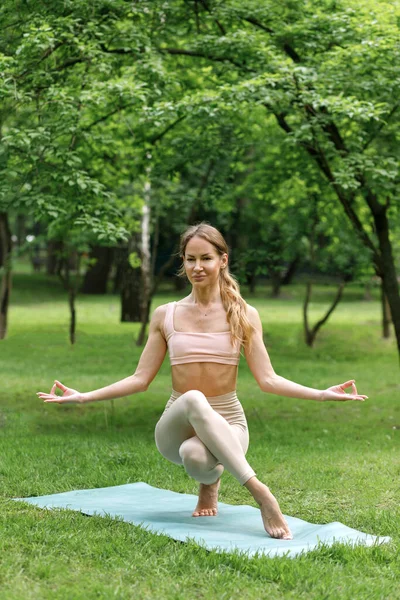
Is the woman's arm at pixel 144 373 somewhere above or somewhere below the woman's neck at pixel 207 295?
below

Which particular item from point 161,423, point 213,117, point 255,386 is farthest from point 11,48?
point 255,386

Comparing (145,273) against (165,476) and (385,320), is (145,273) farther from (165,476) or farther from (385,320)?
(165,476)

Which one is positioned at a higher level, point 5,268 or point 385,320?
point 5,268

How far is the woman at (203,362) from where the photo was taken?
5094mm

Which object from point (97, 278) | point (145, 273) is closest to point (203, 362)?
point (145, 273)

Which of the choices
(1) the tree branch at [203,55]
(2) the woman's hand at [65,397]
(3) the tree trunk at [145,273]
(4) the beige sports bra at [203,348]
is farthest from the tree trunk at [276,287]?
(2) the woman's hand at [65,397]

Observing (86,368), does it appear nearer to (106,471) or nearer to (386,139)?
(386,139)

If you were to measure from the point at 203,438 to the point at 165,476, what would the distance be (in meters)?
2.07

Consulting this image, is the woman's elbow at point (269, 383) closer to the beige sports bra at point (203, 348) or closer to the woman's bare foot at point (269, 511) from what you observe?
the beige sports bra at point (203, 348)

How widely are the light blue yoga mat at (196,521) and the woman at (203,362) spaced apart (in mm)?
185

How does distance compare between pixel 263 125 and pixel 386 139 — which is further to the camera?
pixel 263 125

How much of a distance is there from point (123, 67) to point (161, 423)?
5.92m

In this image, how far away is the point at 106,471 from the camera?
22.9 ft

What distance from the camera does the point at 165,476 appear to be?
271 inches
